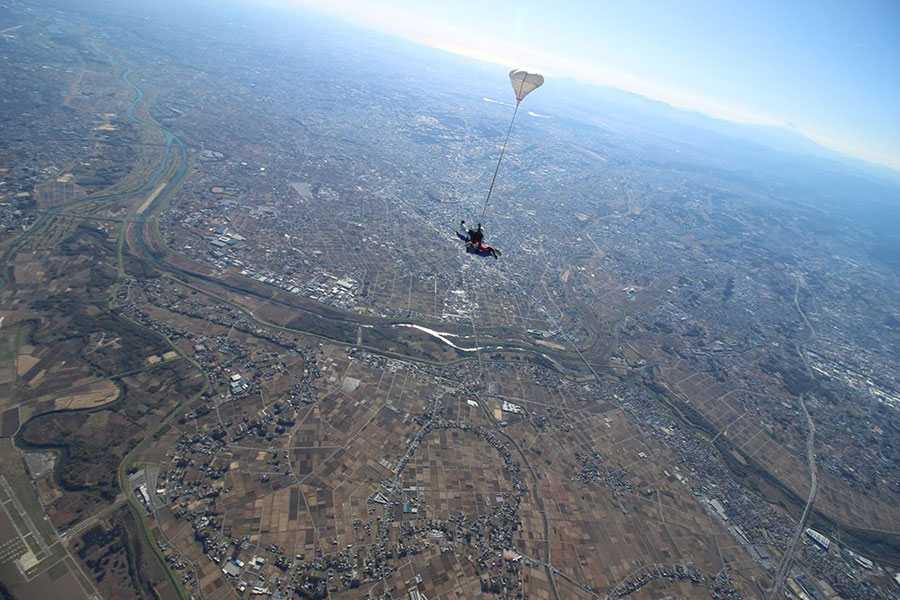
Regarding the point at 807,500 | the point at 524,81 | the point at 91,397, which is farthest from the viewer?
the point at 807,500

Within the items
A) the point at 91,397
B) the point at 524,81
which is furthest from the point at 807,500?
the point at 91,397

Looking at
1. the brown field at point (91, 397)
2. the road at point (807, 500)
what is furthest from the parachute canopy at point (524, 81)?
the road at point (807, 500)

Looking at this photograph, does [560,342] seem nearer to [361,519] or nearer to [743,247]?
[361,519]

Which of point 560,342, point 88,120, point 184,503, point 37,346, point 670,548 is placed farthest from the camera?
point 88,120

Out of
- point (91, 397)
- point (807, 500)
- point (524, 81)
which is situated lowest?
point (91, 397)

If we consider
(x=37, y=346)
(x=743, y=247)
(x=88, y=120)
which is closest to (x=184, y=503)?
(x=37, y=346)

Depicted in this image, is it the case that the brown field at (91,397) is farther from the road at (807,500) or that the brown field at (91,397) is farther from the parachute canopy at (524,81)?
the road at (807,500)

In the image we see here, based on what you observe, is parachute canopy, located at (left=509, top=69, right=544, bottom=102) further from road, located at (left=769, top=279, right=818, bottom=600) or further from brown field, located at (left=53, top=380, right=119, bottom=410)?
road, located at (left=769, top=279, right=818, bottom=600)

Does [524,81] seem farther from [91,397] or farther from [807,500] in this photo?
[807,500]

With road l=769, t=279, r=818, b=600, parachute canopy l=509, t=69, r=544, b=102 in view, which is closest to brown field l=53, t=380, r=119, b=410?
parachute canopy l=509, t=69, r=544, b=102

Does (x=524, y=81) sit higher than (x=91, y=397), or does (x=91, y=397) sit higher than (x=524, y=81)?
(x=524, y=81)

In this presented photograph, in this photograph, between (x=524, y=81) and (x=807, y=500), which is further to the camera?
(x=807, y=500)
